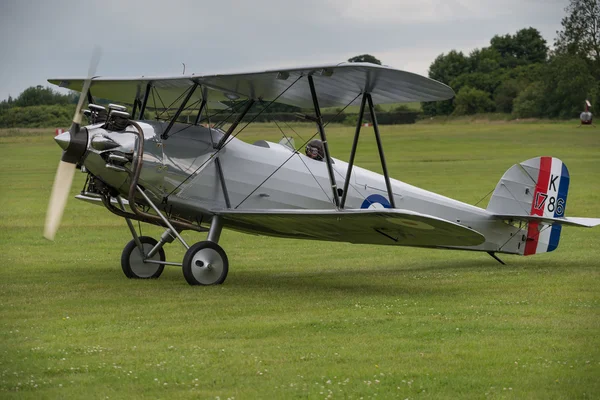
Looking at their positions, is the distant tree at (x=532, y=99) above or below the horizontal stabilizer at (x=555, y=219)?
above

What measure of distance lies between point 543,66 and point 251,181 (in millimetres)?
6195

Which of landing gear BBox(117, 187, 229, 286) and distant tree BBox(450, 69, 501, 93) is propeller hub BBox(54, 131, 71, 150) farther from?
distant tree BBox(450, 69, 501, 93)

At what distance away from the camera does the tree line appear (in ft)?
28.8

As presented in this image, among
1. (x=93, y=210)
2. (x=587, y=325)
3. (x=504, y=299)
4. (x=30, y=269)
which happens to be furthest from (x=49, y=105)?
(x=587, y=325)

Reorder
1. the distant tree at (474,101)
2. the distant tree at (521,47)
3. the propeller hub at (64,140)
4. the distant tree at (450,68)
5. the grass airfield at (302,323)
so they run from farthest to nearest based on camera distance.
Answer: the distant tree at (474,101)
the distant tree at (450,68)
the distant tree at (521,47)
the propeller hub at (64,140)
the grass airfield at (302,323)

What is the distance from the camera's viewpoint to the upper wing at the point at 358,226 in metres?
9.95

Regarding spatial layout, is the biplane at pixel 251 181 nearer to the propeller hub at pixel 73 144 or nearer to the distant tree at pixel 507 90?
the propeller hub at pixel 73 144

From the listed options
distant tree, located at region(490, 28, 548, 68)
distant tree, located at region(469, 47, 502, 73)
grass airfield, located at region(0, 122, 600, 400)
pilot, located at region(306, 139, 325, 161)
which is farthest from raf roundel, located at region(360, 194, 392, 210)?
distant tree, located at region(469, 47, 502, 73)

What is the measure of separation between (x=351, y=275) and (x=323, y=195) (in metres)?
1.46

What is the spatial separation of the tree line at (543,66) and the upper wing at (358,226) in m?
2.42

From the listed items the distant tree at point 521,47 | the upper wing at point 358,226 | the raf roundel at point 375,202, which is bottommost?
the upper wing at point 358,226

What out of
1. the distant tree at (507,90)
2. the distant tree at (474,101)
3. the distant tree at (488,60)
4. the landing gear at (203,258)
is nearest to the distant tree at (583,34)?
the landing gear at (203,258)

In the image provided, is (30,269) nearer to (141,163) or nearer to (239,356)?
(141,163)

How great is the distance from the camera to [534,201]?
12.9 metres
